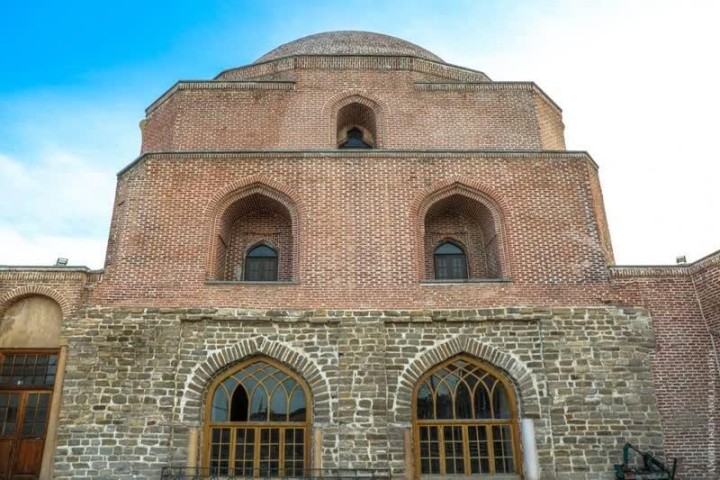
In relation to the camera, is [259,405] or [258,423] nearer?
[258,423]

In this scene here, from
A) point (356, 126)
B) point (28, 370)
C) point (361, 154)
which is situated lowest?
point (28, 370)

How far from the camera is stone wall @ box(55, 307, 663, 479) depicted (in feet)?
35.3

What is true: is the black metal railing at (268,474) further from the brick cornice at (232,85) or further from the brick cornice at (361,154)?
the brick cornice at (232,85)

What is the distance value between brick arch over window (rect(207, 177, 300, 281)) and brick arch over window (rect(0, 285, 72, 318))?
2.93 m

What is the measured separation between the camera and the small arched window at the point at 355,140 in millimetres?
15703

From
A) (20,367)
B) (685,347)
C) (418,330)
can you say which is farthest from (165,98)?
(685,347)

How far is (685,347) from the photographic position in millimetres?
11711

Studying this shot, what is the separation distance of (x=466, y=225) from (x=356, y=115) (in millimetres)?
4343

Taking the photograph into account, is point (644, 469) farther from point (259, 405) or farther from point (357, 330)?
point (259, 405)

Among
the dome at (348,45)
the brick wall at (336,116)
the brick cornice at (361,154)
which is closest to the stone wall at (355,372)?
the brick cornice at (361,154)

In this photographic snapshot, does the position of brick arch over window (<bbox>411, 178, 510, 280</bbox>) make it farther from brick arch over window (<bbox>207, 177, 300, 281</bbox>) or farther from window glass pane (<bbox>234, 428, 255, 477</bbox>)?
window glass pane (<bbox>234, 428, 255, 477</bbox>)

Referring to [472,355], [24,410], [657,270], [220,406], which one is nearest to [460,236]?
[472,355]

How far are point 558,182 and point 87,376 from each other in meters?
10.5

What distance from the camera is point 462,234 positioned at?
13.9 meters
